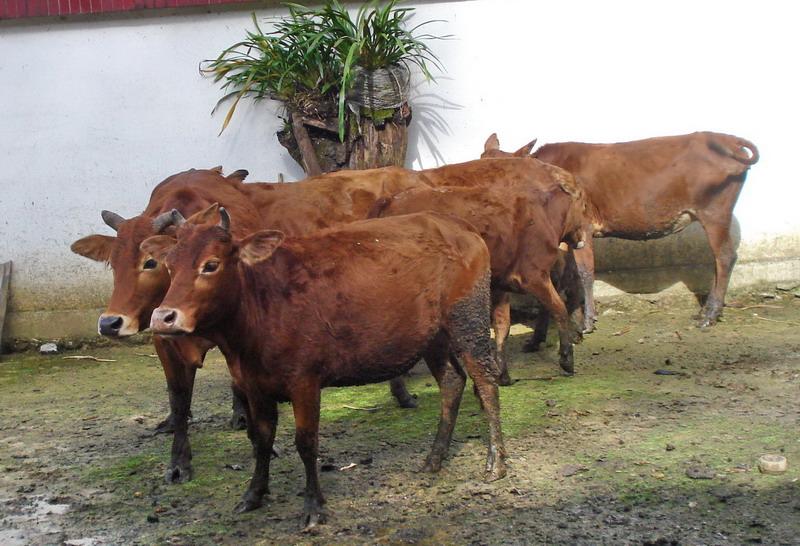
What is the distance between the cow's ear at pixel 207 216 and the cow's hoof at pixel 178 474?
54.8 inches

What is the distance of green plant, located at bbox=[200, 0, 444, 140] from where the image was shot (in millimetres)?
9039

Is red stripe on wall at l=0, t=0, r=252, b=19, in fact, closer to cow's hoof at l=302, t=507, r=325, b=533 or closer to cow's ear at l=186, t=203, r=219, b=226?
cow's ear at l=186, t=203, r=219, b=226

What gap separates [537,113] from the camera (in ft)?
31.8

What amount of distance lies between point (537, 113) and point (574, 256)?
4.67 ft

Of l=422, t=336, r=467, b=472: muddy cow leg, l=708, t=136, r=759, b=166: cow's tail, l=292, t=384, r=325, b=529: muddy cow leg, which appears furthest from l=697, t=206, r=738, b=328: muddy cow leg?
l=292, t=384, r=325, b=529: muddy cow leg

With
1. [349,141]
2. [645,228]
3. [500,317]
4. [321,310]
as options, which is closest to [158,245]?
[321,310]

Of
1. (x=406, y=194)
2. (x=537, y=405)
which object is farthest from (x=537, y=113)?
(x=537, y=405)

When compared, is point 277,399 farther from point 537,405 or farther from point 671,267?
point 671,267

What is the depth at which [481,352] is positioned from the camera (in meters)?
5.68

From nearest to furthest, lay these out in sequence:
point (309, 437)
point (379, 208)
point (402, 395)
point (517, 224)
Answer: point (309, 437), point (379, 208), point (402, 395), point (517, 224)

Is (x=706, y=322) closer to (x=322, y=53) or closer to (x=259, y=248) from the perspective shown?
(x=322, y=53)

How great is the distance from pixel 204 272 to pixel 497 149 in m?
4.84

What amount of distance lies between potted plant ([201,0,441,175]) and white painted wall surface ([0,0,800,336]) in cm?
39

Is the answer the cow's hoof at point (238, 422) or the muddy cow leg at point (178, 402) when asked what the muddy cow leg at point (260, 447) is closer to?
the muddy cow leg at point (178, 402)
